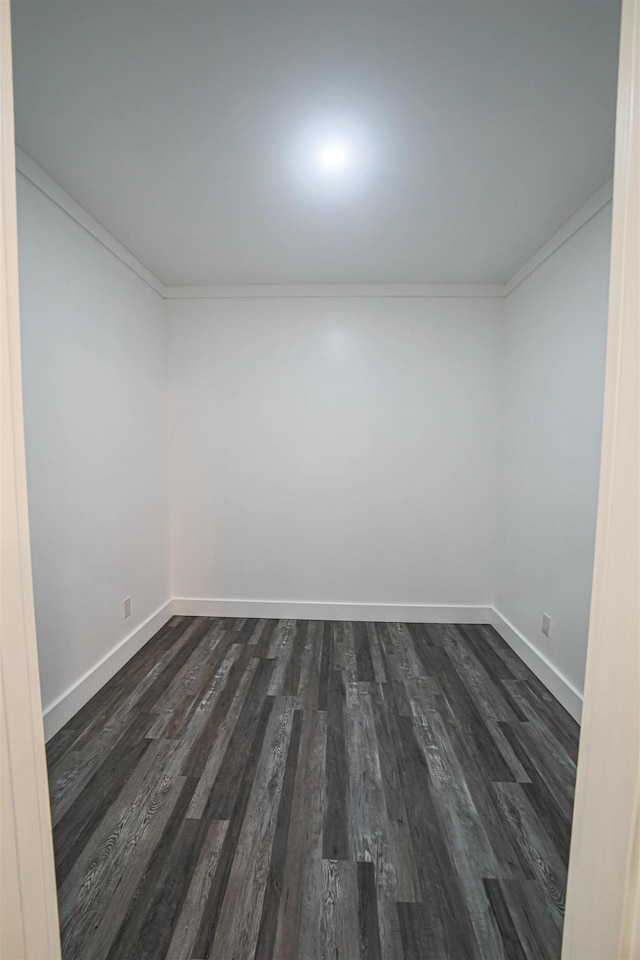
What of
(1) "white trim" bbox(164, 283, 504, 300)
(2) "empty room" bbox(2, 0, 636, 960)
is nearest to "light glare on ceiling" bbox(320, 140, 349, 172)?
(2) "empty room" bbox(2, 0, 636, 960)

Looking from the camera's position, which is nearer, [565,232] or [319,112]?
[319,112]

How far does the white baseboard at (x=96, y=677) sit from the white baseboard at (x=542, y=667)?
2637 millimetres

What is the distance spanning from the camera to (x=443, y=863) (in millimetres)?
1479

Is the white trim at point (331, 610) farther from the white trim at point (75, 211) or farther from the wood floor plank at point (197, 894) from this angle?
the white trim at point (75, 211)

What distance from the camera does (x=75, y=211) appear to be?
2354 mm

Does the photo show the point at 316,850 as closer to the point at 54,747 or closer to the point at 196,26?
the point at 54,747

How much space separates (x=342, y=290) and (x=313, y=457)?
4.48 ft

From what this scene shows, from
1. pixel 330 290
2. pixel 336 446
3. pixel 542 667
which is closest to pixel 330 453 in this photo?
pixel 336 446

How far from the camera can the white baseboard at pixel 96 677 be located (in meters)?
2.19

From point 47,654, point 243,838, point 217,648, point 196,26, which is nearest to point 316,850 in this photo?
point 243,838

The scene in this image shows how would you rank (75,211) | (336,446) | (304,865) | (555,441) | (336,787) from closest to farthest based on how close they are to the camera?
(304,865) → (336,787) → (75,211) → (555,441) → (336,446)

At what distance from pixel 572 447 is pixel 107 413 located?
279 centimetres

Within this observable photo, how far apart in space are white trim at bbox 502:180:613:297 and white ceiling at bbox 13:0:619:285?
5cm

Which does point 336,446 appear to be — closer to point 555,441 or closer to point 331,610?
point 331,610
